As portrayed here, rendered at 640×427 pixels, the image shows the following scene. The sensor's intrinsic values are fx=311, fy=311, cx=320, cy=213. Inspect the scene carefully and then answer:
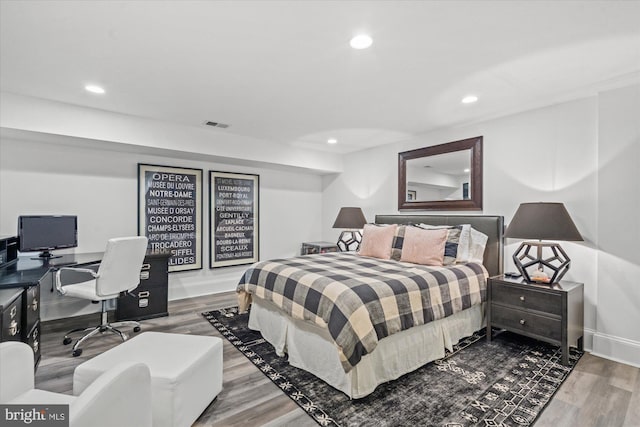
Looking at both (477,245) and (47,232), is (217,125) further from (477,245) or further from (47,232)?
(477,245)

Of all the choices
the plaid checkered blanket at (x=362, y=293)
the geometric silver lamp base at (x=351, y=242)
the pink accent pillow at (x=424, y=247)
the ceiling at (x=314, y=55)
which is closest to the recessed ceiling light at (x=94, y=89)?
the ceiling at (x=314, y=55)

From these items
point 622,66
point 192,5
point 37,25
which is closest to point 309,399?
point 192,5

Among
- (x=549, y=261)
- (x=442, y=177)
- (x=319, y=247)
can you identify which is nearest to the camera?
(x=549, y=261)

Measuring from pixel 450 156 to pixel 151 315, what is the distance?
4.24 meters

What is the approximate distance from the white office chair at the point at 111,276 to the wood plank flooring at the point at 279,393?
0.42ft

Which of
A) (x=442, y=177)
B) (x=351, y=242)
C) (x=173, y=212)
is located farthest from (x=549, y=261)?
(x=173, y=212)

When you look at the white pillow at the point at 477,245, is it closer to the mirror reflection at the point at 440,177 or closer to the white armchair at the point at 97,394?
the mirror reflection at the point at 440,177

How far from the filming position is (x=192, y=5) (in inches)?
68.3

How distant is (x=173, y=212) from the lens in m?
4.45

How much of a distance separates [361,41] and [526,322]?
107 inches

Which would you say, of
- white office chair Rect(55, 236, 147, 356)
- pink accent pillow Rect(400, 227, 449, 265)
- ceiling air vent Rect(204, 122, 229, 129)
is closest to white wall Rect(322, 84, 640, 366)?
pink accent pillow Rect(400, 227, 449, 265)

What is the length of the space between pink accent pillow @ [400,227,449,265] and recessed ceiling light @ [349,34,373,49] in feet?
6.66

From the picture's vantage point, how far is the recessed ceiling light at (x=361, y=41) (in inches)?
81.1

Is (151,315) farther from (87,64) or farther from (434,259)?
(434,259)
